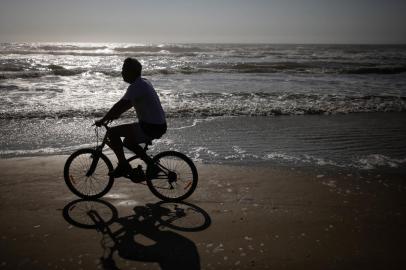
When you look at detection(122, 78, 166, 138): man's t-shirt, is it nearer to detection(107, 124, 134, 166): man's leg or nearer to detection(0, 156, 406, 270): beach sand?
detection(107, 124, 134, 166): man's leg

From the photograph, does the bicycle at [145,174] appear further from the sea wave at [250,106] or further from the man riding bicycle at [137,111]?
the sea wave at [250,106]

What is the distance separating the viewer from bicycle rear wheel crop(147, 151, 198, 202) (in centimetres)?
556

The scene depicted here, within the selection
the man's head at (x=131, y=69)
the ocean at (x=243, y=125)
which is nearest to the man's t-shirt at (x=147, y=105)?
the man's head at (x=131, y=69)

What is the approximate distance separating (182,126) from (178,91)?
7.96 metres

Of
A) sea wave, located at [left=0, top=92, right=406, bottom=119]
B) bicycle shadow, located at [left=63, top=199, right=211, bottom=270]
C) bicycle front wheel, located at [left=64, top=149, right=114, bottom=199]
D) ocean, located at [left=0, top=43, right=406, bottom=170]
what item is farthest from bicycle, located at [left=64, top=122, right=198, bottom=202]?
sea wave, located at [left=0, top=92, right=406, bottom=119]

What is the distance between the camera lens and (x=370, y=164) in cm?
743

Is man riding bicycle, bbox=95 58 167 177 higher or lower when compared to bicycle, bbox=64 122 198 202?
higher

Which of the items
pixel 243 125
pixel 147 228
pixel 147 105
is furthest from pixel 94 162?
pixel 243 125

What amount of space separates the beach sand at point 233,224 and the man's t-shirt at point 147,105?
1171 millimetres

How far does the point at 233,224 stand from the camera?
4832mm

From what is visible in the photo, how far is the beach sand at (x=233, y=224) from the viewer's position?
3.99m

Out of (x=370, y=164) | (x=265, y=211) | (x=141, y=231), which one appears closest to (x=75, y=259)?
(x=141, y=231)

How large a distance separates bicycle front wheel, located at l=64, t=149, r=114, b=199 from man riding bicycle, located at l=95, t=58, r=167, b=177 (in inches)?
17.4

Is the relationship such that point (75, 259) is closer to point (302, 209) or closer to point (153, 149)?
point (302, 209)
